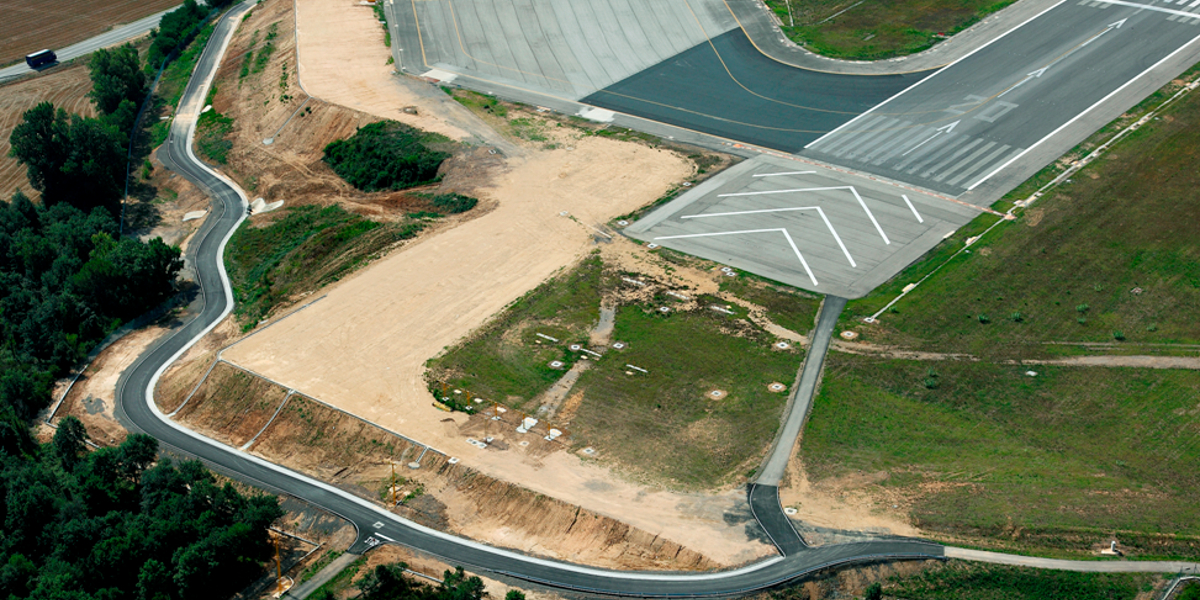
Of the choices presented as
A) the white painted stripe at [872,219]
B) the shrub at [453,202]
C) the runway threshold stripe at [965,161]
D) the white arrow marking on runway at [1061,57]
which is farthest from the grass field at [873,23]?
the shrub at [453,202]

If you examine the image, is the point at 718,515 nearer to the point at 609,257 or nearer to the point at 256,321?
the point at 609,257

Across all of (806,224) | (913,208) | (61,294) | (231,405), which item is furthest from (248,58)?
(913,208)

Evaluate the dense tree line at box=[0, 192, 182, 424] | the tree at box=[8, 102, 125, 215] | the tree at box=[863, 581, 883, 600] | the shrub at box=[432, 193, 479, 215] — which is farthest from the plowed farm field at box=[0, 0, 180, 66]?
the tree at box=[863, 581, 883, 600]

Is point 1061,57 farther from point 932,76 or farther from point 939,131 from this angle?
point 939,131

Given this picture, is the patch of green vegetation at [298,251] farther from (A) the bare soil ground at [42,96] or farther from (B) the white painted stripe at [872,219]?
(A) the bare soil ground at [42,96]

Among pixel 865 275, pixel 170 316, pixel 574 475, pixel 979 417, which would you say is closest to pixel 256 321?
pixel 170 316

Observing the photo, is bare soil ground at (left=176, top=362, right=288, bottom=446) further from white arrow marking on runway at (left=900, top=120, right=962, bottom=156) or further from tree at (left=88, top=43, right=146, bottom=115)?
tree at (left=88, top=43, right=146, bottom=115)

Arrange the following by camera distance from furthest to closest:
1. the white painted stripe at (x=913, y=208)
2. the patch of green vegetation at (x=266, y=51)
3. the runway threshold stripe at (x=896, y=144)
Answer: the patch of green vegetation at (x=266, y=51) < the runway threshold stripe at (x=896, y=144) < the white painted stripe at (x=913, y=208)
